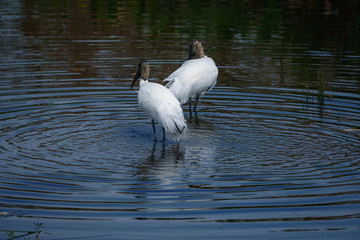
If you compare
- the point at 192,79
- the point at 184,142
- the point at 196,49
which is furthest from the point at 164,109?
the point at 196,49

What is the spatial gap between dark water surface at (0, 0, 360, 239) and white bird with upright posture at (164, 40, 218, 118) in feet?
1.44

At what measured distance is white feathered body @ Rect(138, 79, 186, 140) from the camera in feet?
27.3


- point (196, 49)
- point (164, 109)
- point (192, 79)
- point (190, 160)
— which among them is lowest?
point (190, 160)

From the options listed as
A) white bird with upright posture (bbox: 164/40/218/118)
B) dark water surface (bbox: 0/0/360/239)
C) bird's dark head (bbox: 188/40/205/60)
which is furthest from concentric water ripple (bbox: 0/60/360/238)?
bird's dark head (bbox: 188/40/205/60)

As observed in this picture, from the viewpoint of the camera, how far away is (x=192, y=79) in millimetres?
10469

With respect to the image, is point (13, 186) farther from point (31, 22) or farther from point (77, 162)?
point (31, 22)

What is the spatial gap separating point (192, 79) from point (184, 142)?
2.08 m

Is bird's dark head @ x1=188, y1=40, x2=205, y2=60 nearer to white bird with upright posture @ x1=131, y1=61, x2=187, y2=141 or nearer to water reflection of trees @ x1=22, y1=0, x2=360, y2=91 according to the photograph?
water reflection of trees @ x1=22, y1=0, x2=360, y2=91

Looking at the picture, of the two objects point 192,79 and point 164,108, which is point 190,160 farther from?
point 192,79

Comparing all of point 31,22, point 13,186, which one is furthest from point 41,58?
point 13,186

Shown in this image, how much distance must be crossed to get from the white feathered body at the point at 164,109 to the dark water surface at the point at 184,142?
1.02 feet

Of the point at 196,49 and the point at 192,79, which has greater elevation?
the point at 196,49

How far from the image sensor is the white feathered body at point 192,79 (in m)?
10.3

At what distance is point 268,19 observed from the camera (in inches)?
812
